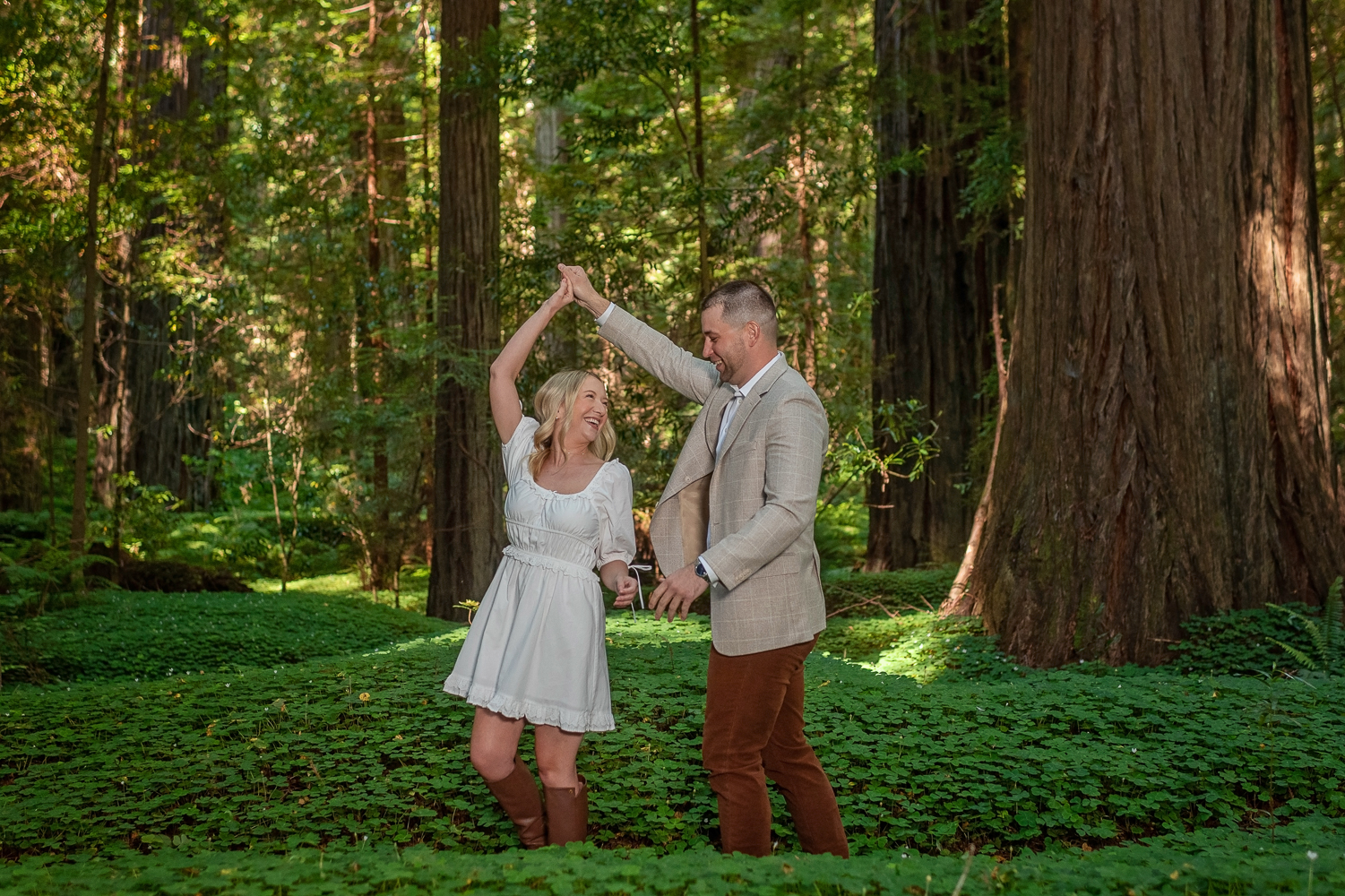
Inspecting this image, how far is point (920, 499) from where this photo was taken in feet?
46.0

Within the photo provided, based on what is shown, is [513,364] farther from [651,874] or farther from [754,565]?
[651,874]

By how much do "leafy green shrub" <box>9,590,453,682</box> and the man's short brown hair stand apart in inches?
254

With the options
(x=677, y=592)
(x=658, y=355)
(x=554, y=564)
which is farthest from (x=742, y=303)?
(x=554, y=564)

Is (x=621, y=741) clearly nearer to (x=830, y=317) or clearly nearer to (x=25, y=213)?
(x=830, y=317)

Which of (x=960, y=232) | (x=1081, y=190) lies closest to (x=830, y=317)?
(x=960, y=232)

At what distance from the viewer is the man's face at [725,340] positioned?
414cm

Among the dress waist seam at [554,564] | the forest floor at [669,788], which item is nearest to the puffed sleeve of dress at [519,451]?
the dress waist seam at [554,564]

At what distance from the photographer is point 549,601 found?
4.37m

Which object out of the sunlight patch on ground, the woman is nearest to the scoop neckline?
the woman

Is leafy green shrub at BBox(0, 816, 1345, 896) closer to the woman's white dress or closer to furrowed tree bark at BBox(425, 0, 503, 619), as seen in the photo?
the woman's white dress

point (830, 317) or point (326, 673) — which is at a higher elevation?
point (830, 317)

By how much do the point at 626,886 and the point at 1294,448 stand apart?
6783mm

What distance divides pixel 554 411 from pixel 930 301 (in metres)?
10.3

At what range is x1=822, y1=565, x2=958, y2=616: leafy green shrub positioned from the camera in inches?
453
